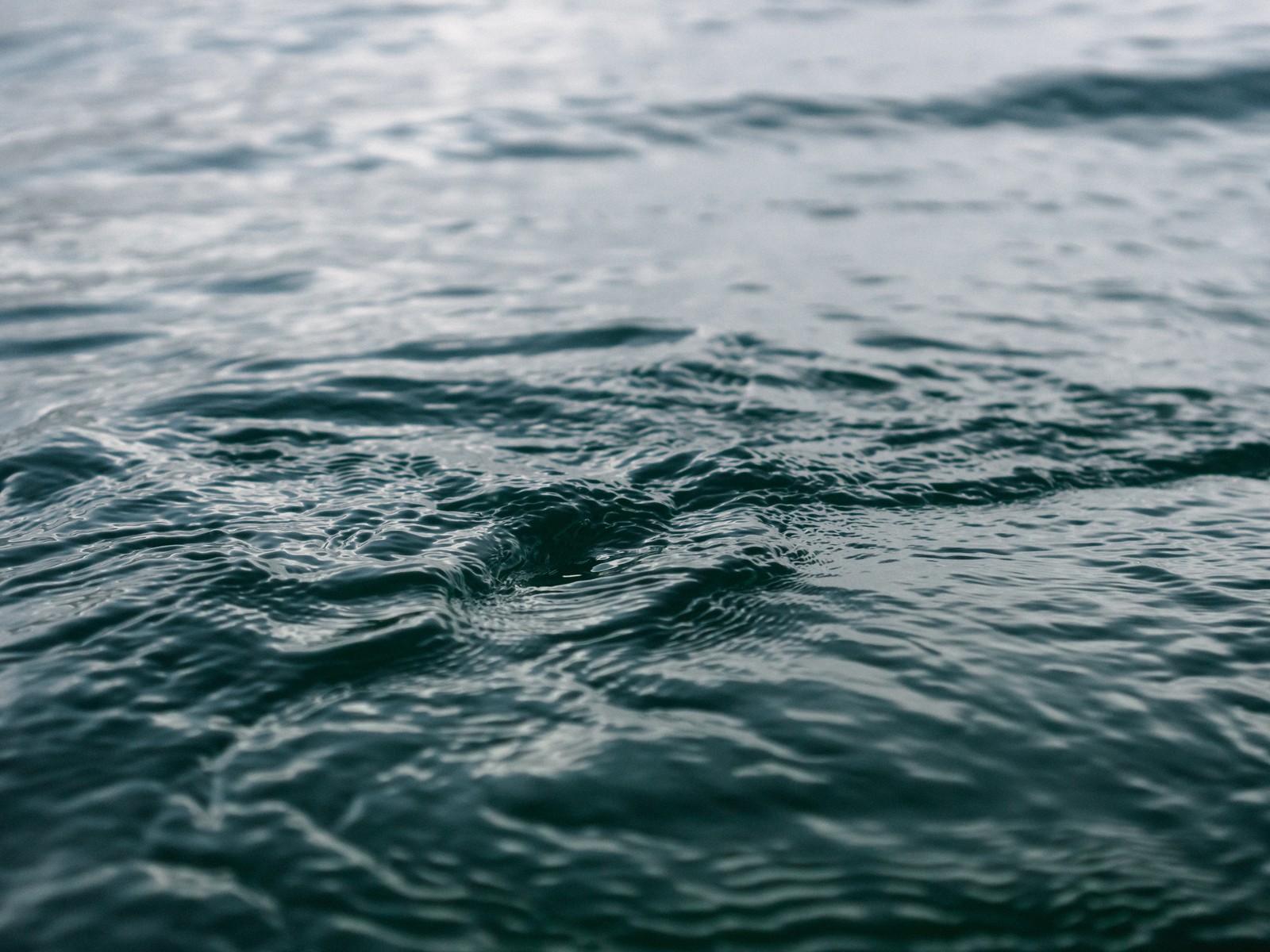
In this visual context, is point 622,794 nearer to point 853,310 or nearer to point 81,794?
point 81,794

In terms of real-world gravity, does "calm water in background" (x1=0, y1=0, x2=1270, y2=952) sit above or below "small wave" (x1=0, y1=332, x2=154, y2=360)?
below

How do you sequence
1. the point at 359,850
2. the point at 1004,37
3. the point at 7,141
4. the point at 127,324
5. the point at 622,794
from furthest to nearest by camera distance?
the point at 1004,37 < the point at 7,141 < the point at 127,324 < the point at 622,794 < the point at 359,850

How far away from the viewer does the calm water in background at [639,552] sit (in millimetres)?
2266

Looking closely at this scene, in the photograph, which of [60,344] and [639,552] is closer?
[639,552]

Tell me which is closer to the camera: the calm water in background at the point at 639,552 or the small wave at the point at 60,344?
the calm water in background at the point at 639,552

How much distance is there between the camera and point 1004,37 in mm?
10367

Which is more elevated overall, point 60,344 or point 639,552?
point 60,344

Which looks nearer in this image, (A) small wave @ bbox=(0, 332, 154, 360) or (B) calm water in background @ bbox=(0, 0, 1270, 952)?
(B) calm water in background @ bbox=(0, 0, 1270, 952)

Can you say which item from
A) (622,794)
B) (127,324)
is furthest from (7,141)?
(622,794)

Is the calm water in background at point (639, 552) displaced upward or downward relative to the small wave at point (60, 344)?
downward

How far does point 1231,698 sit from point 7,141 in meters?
8.53

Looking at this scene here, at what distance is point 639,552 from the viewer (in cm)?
336

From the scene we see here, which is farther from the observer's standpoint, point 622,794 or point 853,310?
point 853,310

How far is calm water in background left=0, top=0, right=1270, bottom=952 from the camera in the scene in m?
2.27
